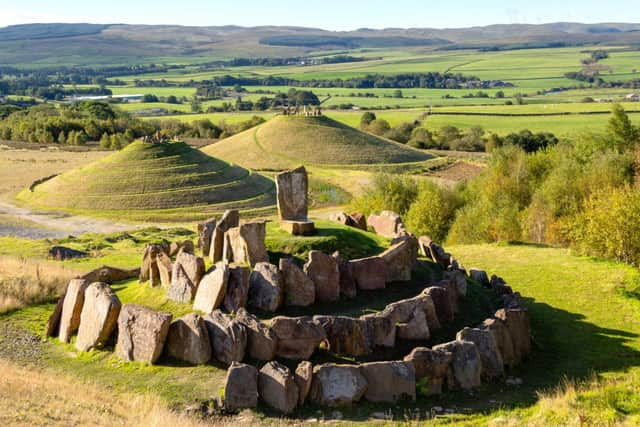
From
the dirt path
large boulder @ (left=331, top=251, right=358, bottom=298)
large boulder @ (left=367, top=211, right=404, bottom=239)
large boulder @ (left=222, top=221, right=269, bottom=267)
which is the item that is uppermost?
large boulder @ (left=222, top=221, right=269, bottom=267)

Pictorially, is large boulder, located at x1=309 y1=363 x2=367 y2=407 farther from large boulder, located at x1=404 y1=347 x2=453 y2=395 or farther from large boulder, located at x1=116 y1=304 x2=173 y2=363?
large boulder, located at x1=116 y1=304 x2=173 y2=363

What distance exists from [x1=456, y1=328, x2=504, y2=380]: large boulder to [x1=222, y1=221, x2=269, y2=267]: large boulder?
259 inches

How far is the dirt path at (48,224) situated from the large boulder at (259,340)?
46.0m

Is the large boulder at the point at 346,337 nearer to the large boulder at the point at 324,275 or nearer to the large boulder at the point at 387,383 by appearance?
the large boulder at the point at 387,383

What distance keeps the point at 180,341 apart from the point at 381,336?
5.46 metres

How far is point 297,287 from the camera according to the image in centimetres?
2009

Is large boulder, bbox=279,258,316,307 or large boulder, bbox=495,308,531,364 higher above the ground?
large boulder, bbox=279,258,316,307

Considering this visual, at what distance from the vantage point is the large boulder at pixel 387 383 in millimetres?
16781

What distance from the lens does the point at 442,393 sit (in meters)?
17.5

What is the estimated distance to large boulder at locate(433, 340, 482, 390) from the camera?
1777 centimetres

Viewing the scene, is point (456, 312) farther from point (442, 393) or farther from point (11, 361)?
point (11, 361)

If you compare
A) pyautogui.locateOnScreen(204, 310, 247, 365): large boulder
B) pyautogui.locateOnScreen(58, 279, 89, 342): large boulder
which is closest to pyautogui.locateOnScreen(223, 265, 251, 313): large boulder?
pyautogui.locateOnScreen(204, 310, 247, 365): large boulder

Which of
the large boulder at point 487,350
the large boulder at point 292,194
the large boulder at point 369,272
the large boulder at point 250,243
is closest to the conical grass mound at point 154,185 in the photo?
the large boulder at point 292,194

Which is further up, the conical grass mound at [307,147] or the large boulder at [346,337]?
the large boulder at [346,337]
